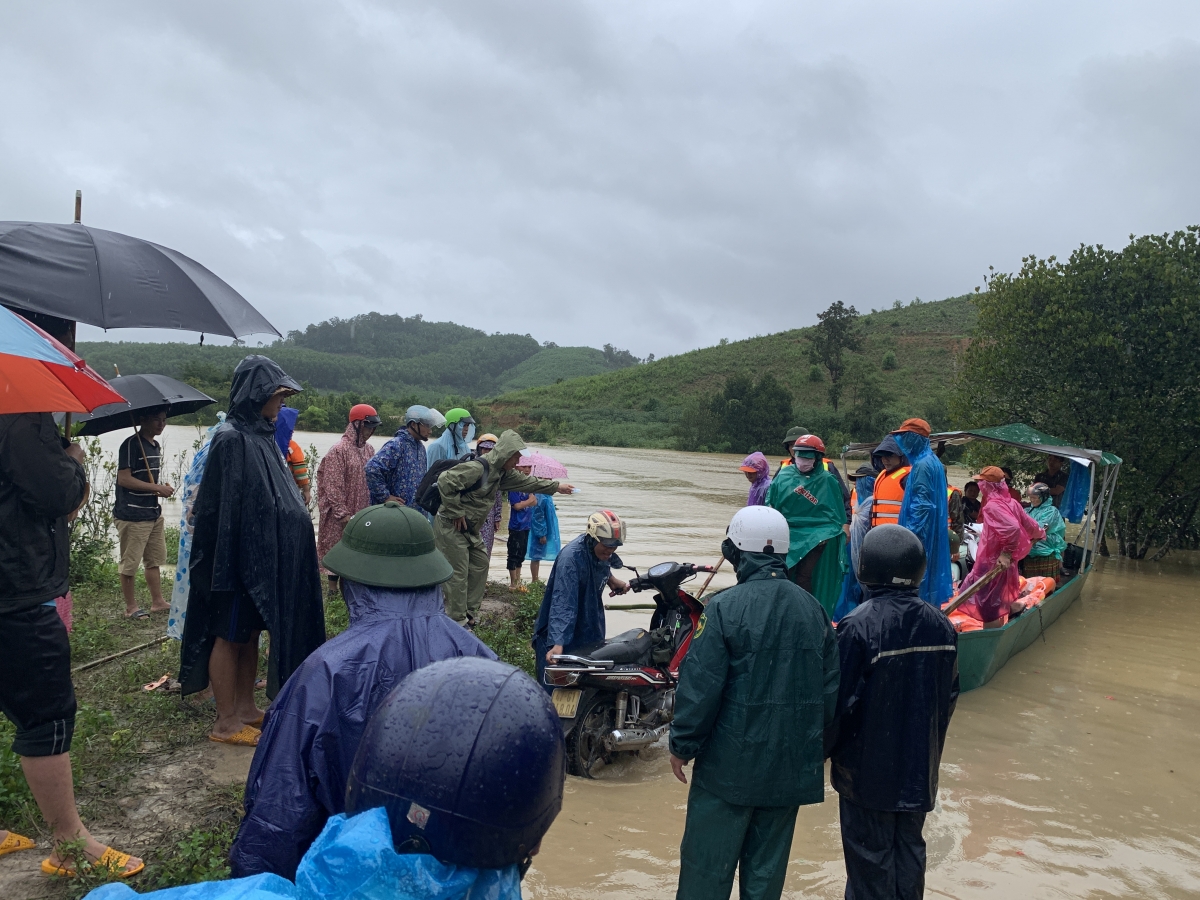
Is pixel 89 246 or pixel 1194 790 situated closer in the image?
pixel 89 246

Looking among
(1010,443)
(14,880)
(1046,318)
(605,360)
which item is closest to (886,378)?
(1046,318)

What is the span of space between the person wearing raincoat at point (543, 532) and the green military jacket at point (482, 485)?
261cm

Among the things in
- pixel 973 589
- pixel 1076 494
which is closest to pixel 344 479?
pixel 973 589

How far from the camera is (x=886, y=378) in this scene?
57219 mm

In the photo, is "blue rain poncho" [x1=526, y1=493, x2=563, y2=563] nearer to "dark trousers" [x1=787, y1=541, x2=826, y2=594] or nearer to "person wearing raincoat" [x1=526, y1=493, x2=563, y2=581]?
"person wearing raincoat" [x1=526, y1=493, x2=563, y2=581]

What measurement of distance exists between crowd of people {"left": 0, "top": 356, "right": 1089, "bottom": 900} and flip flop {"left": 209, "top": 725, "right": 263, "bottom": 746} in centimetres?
1

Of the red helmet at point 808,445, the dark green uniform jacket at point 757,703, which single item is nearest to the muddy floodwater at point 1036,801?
the dark green uniform jacket at point 757,703

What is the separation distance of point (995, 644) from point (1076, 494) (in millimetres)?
5983

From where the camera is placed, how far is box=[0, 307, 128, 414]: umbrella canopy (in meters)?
2.66

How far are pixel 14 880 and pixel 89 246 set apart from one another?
2.54m

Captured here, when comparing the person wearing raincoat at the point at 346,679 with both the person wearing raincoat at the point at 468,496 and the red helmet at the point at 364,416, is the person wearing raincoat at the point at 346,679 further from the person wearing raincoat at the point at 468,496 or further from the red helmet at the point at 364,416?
Result: the red helmet at the point at 364,416

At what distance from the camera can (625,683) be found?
196 inches

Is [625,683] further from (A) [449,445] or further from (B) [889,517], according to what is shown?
(A) [449,445]

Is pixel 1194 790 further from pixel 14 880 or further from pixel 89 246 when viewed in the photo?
pixel 89 246
